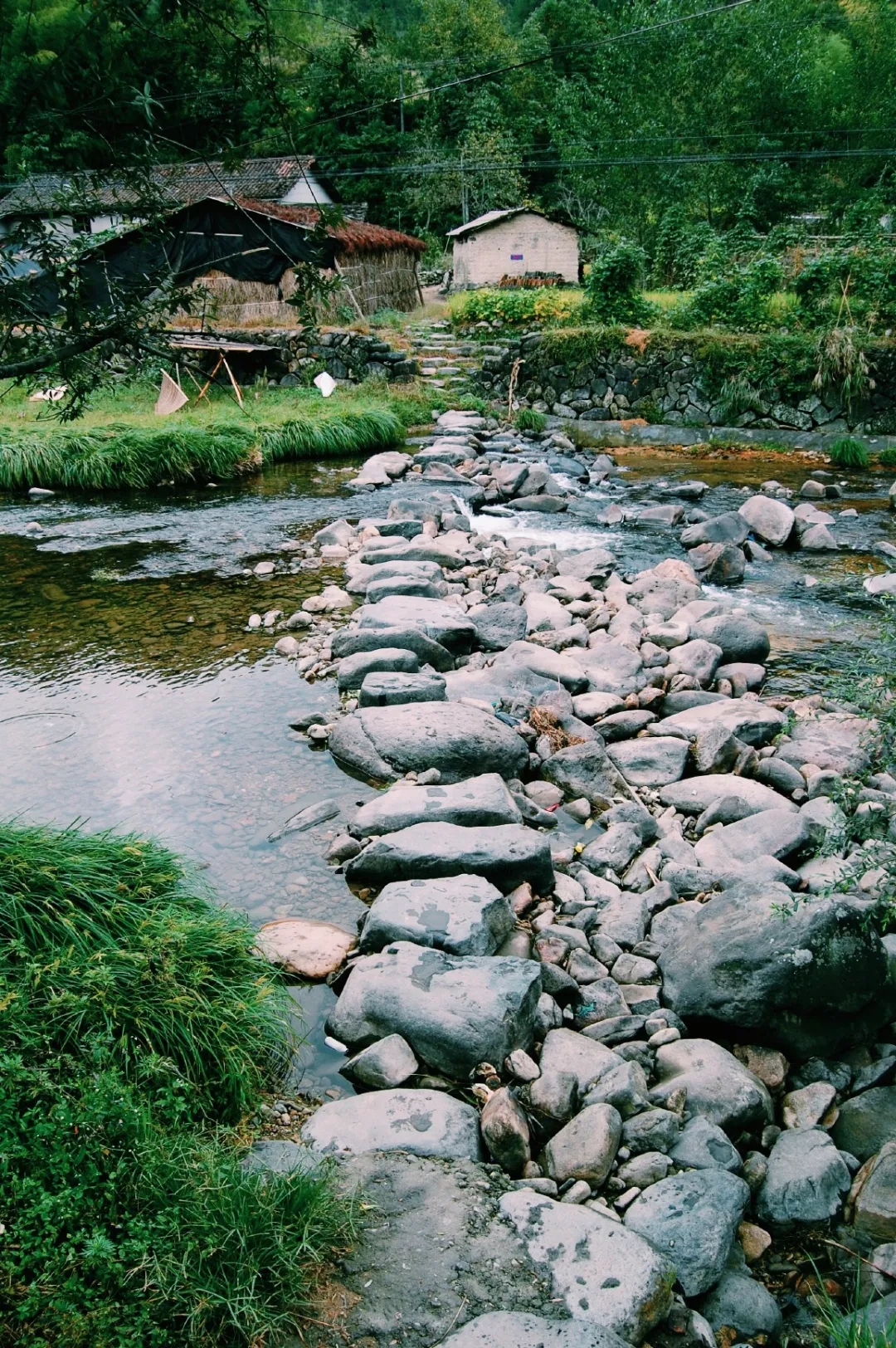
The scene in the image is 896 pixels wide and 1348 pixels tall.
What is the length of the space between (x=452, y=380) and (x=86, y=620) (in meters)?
12.6

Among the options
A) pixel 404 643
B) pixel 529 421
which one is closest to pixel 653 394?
pixel 529 421

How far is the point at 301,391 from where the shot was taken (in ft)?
59.9

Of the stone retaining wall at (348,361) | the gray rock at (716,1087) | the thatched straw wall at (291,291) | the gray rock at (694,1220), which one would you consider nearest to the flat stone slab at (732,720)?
the gray rock at (716,1087)

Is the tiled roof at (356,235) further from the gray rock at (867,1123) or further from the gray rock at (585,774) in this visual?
the gray rock at (867,1123)

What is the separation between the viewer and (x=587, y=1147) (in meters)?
2.93

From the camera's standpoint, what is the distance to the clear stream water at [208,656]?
502 centimetres

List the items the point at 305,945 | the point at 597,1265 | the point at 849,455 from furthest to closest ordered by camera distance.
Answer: the point at 849,455 → the point at 305,945 → the point at 597,1265

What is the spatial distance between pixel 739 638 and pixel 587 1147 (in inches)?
193

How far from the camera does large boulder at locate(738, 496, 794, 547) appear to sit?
10.4 metres

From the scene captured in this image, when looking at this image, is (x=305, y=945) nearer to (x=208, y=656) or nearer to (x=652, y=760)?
(x=652, y=760)

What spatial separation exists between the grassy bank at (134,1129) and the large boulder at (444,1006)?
1.02 ft

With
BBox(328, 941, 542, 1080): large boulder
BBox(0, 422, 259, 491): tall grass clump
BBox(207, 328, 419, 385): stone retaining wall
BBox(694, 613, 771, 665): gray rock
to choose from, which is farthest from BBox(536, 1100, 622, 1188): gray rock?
BBox(207, 328, 419, 385): stone retaining wall

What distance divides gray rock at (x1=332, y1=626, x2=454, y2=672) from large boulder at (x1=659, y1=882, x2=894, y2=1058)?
3688mm

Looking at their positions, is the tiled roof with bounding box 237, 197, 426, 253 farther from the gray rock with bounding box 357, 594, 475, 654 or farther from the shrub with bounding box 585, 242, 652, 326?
the gray rock with bounding box 357, 594, 475, 654
